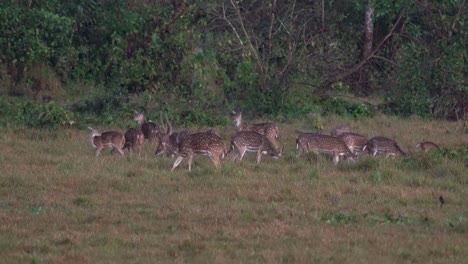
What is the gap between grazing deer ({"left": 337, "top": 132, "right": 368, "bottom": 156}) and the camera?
16656 mm

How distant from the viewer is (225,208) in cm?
1212

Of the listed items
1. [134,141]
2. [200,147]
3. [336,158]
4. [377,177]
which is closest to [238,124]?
[134,141]

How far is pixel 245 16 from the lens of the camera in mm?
23891

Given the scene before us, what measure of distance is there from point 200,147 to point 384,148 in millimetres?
3354

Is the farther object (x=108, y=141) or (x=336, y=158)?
(x=108, y=141)

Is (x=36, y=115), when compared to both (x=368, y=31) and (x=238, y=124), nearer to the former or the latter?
(x=238, y=124)

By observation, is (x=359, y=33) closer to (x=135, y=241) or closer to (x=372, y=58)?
(x=372, y=58)

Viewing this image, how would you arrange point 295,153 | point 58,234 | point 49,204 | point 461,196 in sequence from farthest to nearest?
point 295,153
point 461,196
point 49,204
point 58,234

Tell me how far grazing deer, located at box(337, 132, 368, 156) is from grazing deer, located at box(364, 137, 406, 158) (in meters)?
0.24

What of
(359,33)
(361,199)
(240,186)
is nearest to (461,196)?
(361,199)

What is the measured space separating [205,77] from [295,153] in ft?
19.7

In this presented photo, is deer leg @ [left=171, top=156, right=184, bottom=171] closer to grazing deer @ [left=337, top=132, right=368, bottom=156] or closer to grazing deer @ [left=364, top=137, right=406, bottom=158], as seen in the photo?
grazing deer @ [left=337, top=132, right=368, bottom=156]

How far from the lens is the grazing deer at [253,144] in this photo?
16.1 meters

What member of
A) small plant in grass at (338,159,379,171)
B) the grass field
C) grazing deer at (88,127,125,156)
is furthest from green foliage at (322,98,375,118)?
grazing deer at (88,127,125,156)
